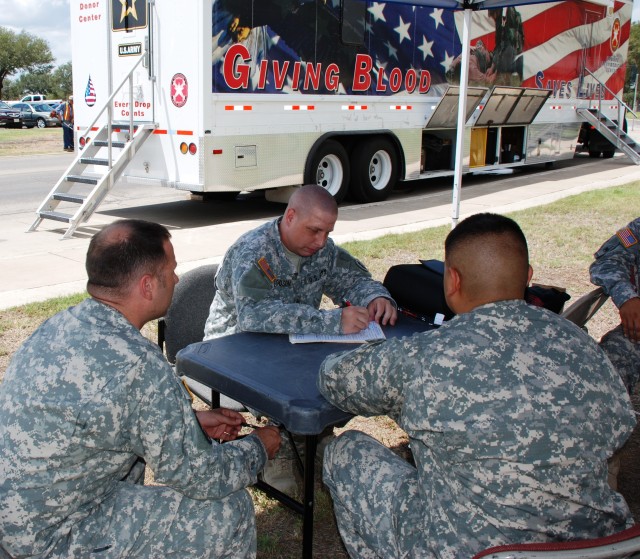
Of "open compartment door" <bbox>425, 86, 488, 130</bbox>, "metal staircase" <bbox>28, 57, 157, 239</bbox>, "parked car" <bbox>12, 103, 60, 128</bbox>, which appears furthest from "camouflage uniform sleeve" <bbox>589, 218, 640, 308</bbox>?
"parked car" <bbox>12, 103, 60, 128</bbox>

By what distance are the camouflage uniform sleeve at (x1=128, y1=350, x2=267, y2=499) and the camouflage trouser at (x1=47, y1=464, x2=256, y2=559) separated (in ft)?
0.23

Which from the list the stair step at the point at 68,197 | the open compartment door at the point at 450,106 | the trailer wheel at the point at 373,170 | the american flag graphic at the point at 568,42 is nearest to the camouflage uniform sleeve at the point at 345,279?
the stair step at the point at 68,197

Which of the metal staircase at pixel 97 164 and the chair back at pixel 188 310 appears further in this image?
the metal staircase at pixel 97 164

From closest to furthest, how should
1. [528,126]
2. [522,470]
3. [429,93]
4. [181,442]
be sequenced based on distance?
[522,470] < [181,442] < [429,93] < [528,126]

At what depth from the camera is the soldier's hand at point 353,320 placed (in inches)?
115

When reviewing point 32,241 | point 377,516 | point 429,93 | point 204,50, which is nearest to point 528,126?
point 429,93

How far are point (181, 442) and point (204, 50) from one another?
686cm

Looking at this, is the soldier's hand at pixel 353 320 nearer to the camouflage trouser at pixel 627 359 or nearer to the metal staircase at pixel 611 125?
the camouflage trouser at pixel 627 359

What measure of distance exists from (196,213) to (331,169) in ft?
6.49

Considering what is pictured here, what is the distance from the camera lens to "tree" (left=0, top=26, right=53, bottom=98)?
221 feet

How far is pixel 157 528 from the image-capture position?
2.08m

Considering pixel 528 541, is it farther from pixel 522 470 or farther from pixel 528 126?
pixel 528 126

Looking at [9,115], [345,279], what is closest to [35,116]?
[9,115]

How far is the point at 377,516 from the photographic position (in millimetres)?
2201
